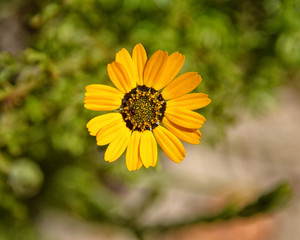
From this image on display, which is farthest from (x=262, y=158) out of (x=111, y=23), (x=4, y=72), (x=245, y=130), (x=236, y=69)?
(x=4, y=72)

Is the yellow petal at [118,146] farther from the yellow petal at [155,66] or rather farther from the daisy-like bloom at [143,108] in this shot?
the yellow petal at [155,66]

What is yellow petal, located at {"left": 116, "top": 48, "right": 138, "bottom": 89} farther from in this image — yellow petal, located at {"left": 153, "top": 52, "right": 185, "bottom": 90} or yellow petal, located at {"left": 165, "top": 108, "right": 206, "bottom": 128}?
yellow petal, located at {"left": 165, "top": 108, "right": 206, "bottom": 128}

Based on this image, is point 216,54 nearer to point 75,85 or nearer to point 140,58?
point 75,85

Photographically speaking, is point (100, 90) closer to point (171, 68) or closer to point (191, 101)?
point (171, 68)

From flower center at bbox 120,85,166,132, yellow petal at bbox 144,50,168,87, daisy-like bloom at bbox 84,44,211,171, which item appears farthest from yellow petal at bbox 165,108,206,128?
yellow petal at bbox 144,50,168,87

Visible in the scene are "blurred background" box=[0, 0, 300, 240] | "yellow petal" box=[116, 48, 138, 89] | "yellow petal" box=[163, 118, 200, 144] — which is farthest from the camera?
"blurred background" box=[0, 0, 300, 240]
